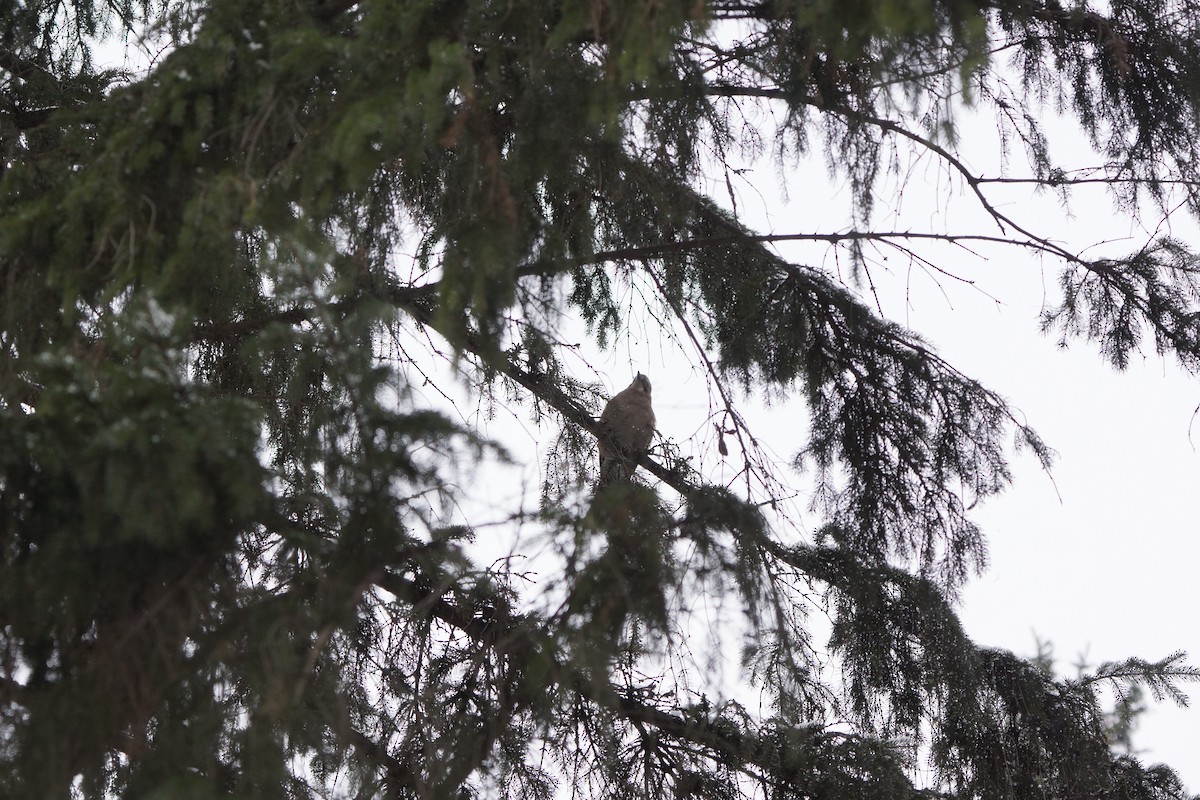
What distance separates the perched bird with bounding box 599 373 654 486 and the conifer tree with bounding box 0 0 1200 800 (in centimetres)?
11

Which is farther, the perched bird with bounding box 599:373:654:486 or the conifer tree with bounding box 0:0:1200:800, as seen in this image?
the perched bird with bounding box 599:373:654:486

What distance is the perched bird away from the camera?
17.1ft

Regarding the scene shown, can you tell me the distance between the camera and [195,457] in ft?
8.42

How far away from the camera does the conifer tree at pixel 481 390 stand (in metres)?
2.73

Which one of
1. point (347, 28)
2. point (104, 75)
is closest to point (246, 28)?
point (347, 28)

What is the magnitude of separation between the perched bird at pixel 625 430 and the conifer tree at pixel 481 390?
0.11 metres

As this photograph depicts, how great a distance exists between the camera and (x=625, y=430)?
537 centimetres

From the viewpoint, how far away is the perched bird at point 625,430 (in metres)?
5.21

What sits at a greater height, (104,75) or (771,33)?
(104,75)

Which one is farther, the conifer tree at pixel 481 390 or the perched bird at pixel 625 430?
the perched bird at pixel 625 430

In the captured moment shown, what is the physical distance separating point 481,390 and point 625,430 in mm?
806

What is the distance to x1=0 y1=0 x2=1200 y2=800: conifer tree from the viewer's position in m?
2.73

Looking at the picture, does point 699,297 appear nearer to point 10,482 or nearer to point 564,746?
point 564,746

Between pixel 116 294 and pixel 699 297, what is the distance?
2.61 m
